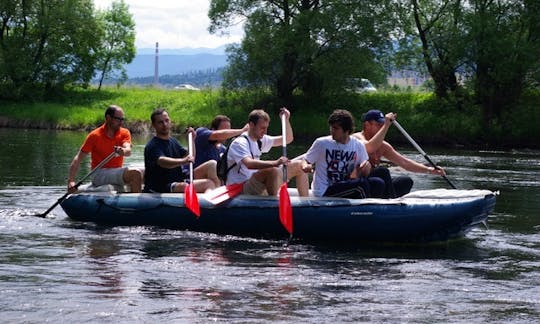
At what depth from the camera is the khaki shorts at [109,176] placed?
11047mm

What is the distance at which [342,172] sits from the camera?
9547mm

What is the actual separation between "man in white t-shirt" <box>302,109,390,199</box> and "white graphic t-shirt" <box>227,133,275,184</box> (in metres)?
0.61

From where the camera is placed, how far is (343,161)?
31.0 feet

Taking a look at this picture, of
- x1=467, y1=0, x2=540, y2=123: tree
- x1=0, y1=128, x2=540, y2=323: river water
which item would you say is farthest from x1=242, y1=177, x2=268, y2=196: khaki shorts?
x1=467, y1=0, x2=540, y2=123: tree

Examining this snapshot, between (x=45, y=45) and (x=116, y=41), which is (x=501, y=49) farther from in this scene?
(x=116, y=41)

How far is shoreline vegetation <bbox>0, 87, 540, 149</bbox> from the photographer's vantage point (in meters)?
31.2

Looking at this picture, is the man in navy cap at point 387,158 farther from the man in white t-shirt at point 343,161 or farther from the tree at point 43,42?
the tree at point 43,42

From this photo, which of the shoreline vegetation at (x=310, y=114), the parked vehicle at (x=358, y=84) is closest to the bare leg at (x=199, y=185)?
the shoreline vegetation at (x=310, y=114)

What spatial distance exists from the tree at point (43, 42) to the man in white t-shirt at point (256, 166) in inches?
1230

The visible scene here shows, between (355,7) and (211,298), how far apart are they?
27584 millimetres

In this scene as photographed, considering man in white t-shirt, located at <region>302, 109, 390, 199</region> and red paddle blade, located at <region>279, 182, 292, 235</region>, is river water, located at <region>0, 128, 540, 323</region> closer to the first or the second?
red paddle blade, located at <region>279, 182, 292, 235</region>

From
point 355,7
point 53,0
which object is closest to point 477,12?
point 355,7

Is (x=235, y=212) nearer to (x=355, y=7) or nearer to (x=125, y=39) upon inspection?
(x=355, y=7)

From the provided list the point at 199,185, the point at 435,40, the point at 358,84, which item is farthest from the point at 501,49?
the point at 199,185
